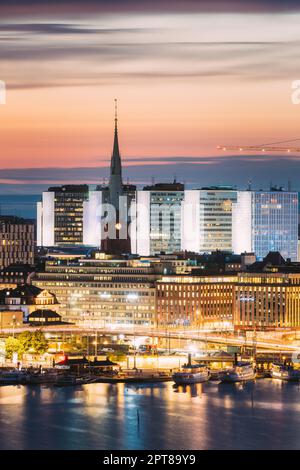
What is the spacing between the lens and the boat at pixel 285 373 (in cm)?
6000

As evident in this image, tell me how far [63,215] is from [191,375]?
156 ft


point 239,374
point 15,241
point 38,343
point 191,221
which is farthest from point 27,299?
point 191,221

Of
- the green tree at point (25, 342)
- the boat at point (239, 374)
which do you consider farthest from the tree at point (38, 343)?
the boat at point (239, 374)

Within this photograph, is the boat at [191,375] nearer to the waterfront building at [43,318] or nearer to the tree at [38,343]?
the tree at [38,343]

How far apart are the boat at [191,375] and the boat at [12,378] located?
407cm

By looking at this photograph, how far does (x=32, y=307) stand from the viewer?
70250mm

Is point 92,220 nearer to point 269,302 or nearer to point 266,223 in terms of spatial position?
point 266,223

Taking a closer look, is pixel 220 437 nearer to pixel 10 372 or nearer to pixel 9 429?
pixel 9 429

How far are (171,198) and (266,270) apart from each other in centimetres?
2836

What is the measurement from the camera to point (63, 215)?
106 meters
